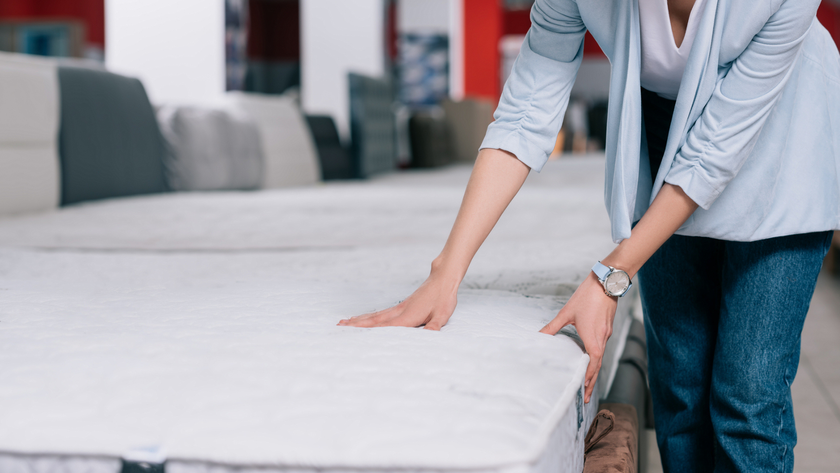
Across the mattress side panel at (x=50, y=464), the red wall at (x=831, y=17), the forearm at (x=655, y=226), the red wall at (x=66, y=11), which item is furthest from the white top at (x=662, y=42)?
the red wall at (x=831, y=17)

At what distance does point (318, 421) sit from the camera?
48 cm

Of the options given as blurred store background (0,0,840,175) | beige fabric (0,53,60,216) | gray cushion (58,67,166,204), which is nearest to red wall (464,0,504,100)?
blurred store background (0,0,840,175)

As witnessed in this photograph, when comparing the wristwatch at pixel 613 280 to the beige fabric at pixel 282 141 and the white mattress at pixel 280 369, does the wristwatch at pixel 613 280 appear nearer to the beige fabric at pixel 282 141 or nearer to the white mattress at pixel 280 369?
the white mattress at pixel 280 369

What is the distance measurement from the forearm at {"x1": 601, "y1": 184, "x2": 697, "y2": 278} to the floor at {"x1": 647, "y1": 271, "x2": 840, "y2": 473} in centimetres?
83

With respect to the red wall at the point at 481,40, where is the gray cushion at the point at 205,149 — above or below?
below

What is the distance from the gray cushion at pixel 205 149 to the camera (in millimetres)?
2725

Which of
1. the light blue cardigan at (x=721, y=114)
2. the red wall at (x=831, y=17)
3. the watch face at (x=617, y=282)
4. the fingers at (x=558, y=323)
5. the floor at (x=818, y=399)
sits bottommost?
the floor at (x=818, y=399)

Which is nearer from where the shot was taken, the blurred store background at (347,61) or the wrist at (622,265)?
the wrist at (622,265)

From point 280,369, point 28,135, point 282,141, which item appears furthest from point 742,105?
point 282,141

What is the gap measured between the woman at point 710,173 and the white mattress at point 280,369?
4.0 inches

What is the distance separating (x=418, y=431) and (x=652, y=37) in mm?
524

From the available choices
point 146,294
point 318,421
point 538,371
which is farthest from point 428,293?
point 146,294

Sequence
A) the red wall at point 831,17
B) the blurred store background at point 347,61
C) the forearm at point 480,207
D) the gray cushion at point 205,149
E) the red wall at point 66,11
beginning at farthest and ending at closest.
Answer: the red wall at point 831,17
the red wall at point 66,11
the blurred store background at point 347,61
the gray cushion at point 205,149
the forearm at point 480,207

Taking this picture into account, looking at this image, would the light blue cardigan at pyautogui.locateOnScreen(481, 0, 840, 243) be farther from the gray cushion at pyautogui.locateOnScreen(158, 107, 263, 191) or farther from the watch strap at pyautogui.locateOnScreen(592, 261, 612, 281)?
the gray cushion at pyautogui.locateOnScreen(158, 107, 263, 191)
